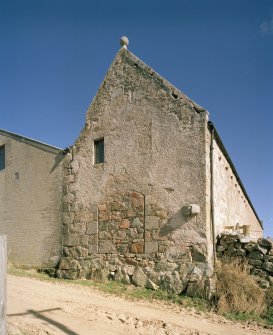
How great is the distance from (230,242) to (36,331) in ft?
18.2

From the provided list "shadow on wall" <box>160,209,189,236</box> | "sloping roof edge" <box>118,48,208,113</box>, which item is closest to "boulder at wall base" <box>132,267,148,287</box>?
"shadow on wall" <box>160,209,189,236</box>

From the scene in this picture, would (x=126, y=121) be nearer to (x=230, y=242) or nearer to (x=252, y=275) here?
(x=230, y=242)

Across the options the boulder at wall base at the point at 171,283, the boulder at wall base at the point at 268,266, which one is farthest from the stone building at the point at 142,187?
the boulder at wall base at the point at 268,266

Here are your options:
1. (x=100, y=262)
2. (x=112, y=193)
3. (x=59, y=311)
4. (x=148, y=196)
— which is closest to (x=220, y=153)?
(x=148, y=196)

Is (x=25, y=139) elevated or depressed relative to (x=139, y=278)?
elevated

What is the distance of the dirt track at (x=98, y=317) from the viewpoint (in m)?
6.05

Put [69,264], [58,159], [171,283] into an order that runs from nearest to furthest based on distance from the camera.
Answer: [171,283], [69,264], [58,159]

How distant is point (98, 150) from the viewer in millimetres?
11547

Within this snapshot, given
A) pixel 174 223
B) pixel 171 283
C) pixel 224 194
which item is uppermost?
pixel 224 194

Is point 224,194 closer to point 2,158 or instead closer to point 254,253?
point 254,253

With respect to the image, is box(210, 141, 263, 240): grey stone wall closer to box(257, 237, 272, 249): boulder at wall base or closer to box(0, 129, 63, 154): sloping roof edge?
box(257, 237, 272, 249): boulder at wall base

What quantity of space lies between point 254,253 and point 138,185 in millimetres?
3614

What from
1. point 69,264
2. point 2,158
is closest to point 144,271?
point 69,264

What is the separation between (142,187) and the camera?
33.4 feet
